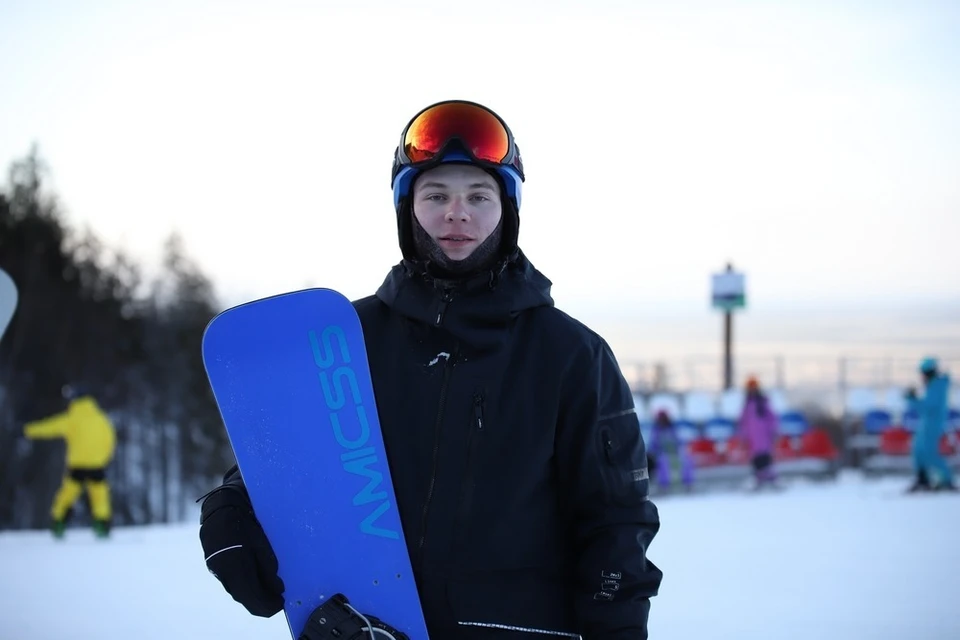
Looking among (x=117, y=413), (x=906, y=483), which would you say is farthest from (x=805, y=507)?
(x=117, y=413)

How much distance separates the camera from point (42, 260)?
2194cm

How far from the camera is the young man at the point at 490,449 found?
1.49m

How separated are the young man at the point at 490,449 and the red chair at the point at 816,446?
11.1 metres

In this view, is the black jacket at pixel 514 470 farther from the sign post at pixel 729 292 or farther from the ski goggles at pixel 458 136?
the sign post at pixel 729 292

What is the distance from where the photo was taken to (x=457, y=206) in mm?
1610

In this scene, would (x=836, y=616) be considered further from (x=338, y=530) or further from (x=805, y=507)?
(x=805, y=507)

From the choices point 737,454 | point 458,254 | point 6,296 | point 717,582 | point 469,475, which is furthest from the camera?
point 737,454

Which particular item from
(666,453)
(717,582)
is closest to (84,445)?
(717,582)

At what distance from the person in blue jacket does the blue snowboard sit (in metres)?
9.55

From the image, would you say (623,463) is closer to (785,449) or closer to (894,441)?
(785,449)

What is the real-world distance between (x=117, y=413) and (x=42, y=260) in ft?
15.0

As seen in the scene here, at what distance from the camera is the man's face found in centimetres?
160

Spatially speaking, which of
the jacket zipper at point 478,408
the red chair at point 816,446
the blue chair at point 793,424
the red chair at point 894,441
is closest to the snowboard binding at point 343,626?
the jacket zipper at point 478,408

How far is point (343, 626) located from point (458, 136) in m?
0.97
